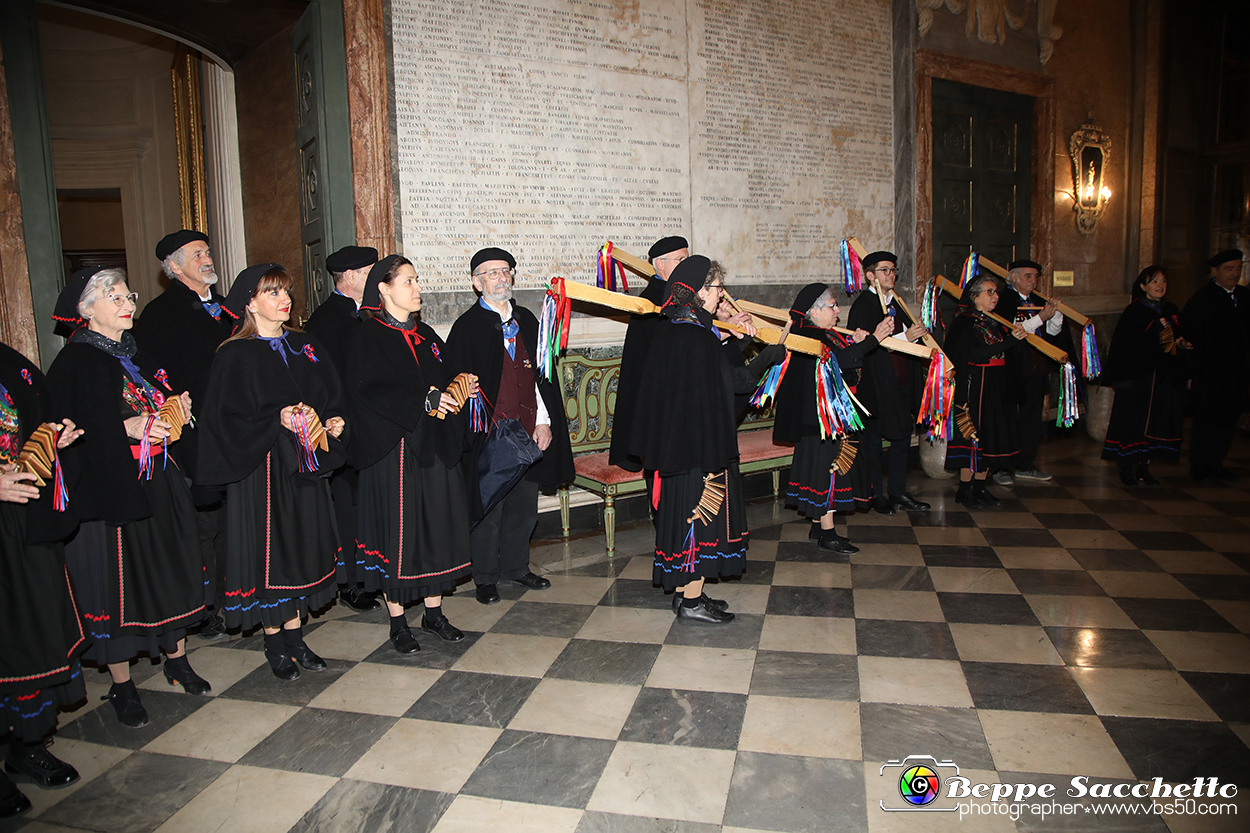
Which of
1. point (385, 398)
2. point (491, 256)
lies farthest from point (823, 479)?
point (385, 398)

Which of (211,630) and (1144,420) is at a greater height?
(1144,420)

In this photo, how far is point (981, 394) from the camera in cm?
597

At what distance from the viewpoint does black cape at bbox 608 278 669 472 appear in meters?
4.21

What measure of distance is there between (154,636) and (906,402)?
489 centimetres

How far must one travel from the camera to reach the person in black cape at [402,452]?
3.50 metres

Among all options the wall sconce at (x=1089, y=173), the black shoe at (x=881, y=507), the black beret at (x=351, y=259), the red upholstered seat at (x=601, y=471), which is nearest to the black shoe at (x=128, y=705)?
the black beret at (x=351, y=259)

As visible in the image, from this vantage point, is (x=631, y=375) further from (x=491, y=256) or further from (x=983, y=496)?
(x=983, y=496)

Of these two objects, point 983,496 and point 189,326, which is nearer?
point 189,326

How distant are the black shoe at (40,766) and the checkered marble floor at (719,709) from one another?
86mm

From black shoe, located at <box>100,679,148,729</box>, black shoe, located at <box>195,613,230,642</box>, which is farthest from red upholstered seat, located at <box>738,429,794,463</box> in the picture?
black shoe, located at <box>100,679,148,729</box>

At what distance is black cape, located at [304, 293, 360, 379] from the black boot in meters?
1.29

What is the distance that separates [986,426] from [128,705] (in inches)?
228

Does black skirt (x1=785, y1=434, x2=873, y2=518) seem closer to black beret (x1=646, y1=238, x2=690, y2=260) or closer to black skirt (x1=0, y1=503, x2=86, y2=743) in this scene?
black beret (x1=646, y1=238, x2=690, y2=260)

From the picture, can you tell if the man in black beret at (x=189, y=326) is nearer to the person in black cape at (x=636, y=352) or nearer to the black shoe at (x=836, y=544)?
the person in black cape at (x=636, y=352)
